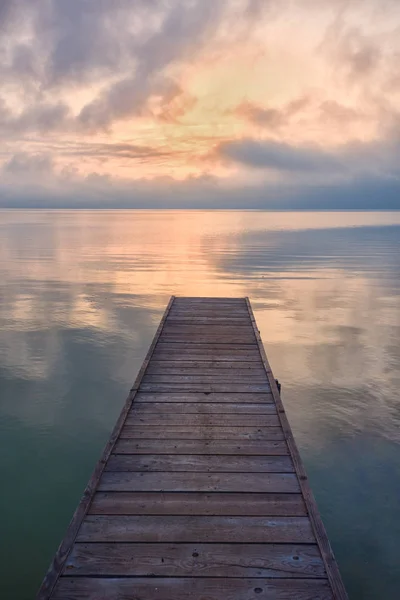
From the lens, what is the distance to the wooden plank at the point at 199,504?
5566 mm

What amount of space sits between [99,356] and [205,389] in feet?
24.2

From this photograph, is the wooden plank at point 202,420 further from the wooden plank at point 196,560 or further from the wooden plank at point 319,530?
the wooden plank at point 196,560

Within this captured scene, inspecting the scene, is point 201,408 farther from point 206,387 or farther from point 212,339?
point 212,339

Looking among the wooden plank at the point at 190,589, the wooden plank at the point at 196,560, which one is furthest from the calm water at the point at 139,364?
the wooden plank at the point at 190,589

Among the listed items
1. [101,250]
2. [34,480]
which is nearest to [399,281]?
[34,480]

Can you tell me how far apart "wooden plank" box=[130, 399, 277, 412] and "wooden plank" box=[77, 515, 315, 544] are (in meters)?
2.93

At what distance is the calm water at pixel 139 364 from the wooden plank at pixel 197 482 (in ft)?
6.18

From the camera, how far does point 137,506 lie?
5.66 meters

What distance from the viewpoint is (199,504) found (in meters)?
5.72

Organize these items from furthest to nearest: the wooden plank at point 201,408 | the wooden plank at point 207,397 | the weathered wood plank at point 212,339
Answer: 1. the weathered wood plank at point 212,339
2. the wooden plank at point 207,397
3. the wooden plank at point 201,408

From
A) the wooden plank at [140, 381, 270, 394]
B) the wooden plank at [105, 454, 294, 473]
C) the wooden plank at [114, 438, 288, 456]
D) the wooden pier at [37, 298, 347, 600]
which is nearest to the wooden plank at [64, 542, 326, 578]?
the wooden pier at [37, 298, 347, 600]

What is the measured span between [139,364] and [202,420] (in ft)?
24.4

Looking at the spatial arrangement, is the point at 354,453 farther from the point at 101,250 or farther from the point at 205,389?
the point at 101,250

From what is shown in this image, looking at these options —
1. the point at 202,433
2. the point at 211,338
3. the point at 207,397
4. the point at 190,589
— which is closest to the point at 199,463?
the point at 202,433
